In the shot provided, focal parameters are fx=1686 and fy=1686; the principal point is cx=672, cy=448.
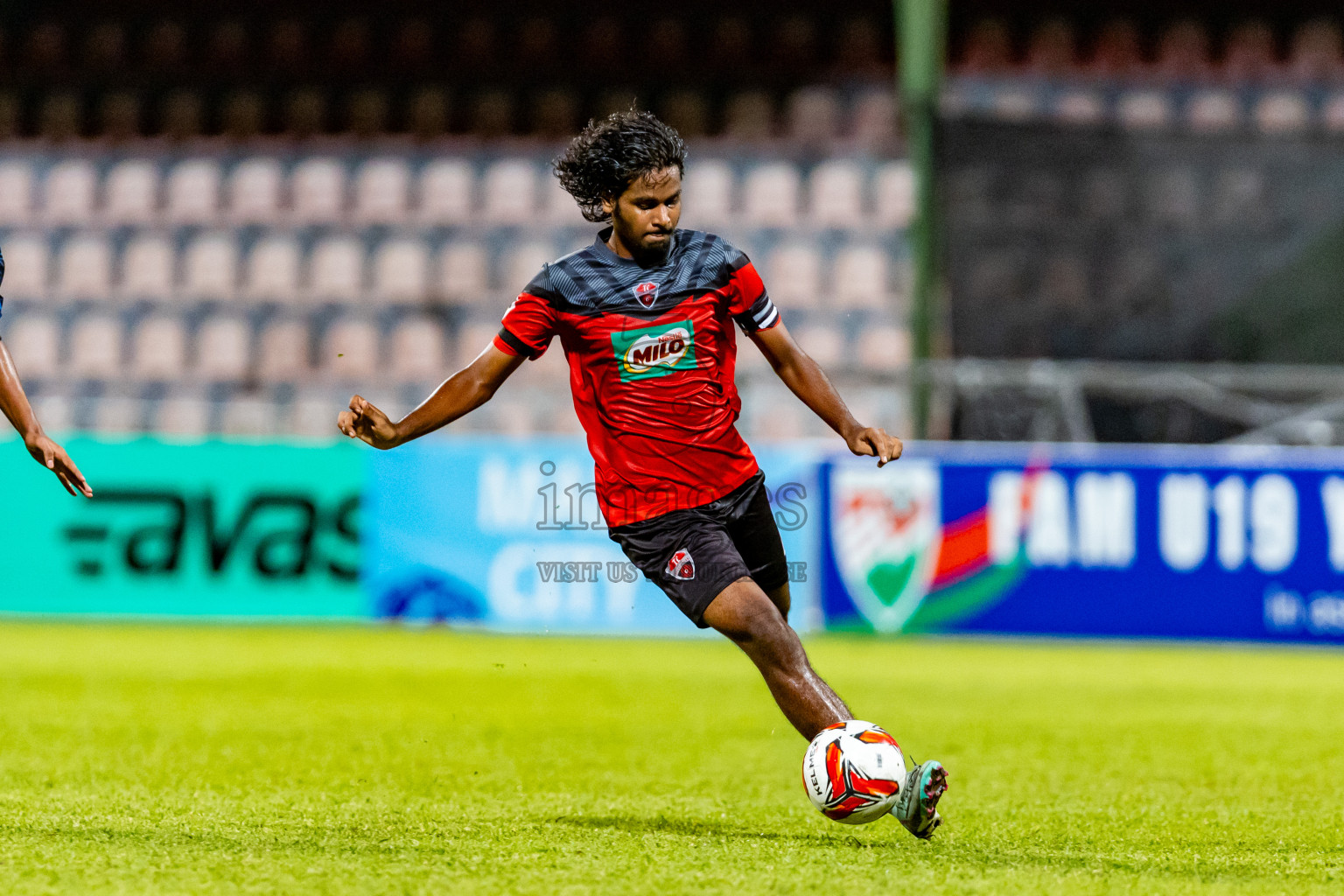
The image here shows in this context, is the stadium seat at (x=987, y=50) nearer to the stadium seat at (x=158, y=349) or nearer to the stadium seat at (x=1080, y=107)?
the stadium seat at (x=1080, y=107)

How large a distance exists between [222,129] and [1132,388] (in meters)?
8.63

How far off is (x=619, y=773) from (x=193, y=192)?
1102 centimetres

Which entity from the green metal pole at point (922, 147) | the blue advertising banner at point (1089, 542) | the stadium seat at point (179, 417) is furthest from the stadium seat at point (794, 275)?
the stadium seat at point (179, 417)

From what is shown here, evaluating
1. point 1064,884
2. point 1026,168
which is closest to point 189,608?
point 1026,168

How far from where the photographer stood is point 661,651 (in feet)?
34.9

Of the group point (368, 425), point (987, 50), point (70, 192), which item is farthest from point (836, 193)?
point (368, 425)

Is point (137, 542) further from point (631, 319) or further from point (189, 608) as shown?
point (631, 319)

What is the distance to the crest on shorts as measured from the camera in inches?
170

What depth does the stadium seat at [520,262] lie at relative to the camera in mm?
14633

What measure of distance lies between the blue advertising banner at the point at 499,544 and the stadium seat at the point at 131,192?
17.4 feet

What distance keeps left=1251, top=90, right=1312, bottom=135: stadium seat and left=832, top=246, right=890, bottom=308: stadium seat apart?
3.68m

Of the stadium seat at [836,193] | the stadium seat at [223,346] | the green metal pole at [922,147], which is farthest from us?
the stadium seat at [836,193]

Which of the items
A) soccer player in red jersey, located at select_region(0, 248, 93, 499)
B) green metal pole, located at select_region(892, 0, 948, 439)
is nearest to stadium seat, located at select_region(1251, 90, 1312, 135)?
green metal pole, located at select_region(892, 0, 948, 439)

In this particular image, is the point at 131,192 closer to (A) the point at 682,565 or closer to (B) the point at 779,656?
(A) the point at 682,565
